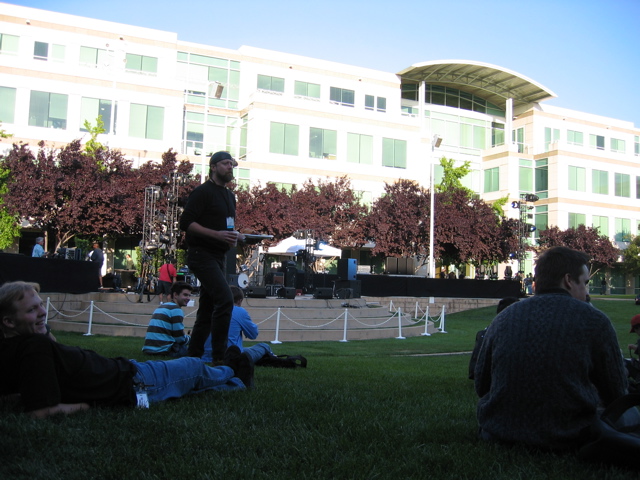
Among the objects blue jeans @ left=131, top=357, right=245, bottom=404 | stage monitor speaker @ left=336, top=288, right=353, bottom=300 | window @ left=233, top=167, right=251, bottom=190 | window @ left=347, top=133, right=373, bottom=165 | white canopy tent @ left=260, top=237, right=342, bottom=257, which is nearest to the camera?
blue jeans @ left=131, top=357, right=245, bottom=404

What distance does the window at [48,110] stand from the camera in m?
36.0

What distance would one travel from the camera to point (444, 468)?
10.3ft

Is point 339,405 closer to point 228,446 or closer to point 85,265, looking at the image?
point 228,446

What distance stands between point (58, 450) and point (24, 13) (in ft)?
138

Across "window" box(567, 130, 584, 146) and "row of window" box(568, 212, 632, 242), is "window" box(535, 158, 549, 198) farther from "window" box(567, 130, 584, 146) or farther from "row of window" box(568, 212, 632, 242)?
"window" box(567, 130, 584, 146)

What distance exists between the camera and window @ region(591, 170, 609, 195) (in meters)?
54.8

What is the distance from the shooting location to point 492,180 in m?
55.2

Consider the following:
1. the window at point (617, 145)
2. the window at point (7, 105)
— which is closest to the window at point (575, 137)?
the window at point (617, 145)

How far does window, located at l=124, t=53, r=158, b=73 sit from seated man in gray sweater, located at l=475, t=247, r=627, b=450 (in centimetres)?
4138

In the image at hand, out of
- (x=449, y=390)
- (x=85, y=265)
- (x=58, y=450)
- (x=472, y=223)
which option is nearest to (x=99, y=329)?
(x=85, y=265)

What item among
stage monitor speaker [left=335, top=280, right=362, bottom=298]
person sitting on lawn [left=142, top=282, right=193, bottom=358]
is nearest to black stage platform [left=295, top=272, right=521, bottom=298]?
stage monitor speaker [left=335, top=280, right=362, bottom=298]

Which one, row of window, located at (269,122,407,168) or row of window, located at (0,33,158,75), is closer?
row of window, located at (0,33,158,75)

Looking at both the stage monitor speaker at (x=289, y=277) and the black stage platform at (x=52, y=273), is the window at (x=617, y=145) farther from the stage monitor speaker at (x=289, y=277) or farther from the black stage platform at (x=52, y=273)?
the black stage platform at (x=52, y=273)

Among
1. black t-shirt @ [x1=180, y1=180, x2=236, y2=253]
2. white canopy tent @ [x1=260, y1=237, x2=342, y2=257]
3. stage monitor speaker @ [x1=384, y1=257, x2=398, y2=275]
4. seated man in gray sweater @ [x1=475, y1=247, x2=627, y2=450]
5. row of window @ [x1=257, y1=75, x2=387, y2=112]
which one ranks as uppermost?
row of window @ [x1=257, y1=75, x2=387, y2=112]
